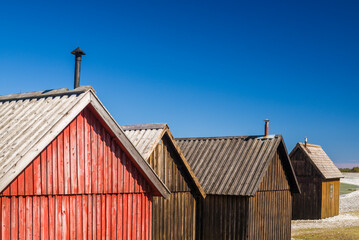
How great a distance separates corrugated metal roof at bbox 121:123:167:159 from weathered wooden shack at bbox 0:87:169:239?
395 centimetres

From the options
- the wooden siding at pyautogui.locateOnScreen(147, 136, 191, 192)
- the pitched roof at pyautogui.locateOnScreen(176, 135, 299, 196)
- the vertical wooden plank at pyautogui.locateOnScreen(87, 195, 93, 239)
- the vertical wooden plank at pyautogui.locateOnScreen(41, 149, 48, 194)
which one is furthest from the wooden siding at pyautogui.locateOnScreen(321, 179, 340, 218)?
the vertical wooden plank at pyautogui.locateOnScreen(41, 149, 48, 194)

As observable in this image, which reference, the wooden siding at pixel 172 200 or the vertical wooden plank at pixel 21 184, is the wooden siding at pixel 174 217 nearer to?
the wooden siding at pixel 172 200

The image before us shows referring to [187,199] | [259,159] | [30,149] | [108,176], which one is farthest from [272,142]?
[30,149]

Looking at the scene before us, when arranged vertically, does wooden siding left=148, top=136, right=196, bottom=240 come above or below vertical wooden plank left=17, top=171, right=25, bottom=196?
below

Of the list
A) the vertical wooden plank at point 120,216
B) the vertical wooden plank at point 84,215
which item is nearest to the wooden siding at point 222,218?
the vertical wooden plank at point 120,216

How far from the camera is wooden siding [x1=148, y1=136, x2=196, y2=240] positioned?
61.2 ft

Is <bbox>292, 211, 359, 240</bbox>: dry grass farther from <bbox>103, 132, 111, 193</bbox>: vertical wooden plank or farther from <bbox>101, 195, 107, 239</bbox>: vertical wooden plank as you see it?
<bbox>103, 132, 111, 193</bbox>: vertical wooden plank

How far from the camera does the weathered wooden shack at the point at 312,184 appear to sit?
38.9 meters

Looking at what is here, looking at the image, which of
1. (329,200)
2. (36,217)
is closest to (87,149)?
(36,217)

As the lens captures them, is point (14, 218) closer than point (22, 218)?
Yes

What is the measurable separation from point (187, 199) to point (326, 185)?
2305 cm

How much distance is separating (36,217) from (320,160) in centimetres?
3424

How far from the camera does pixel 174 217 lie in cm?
1955

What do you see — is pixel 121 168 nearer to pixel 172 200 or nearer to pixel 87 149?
pixel 87 149
